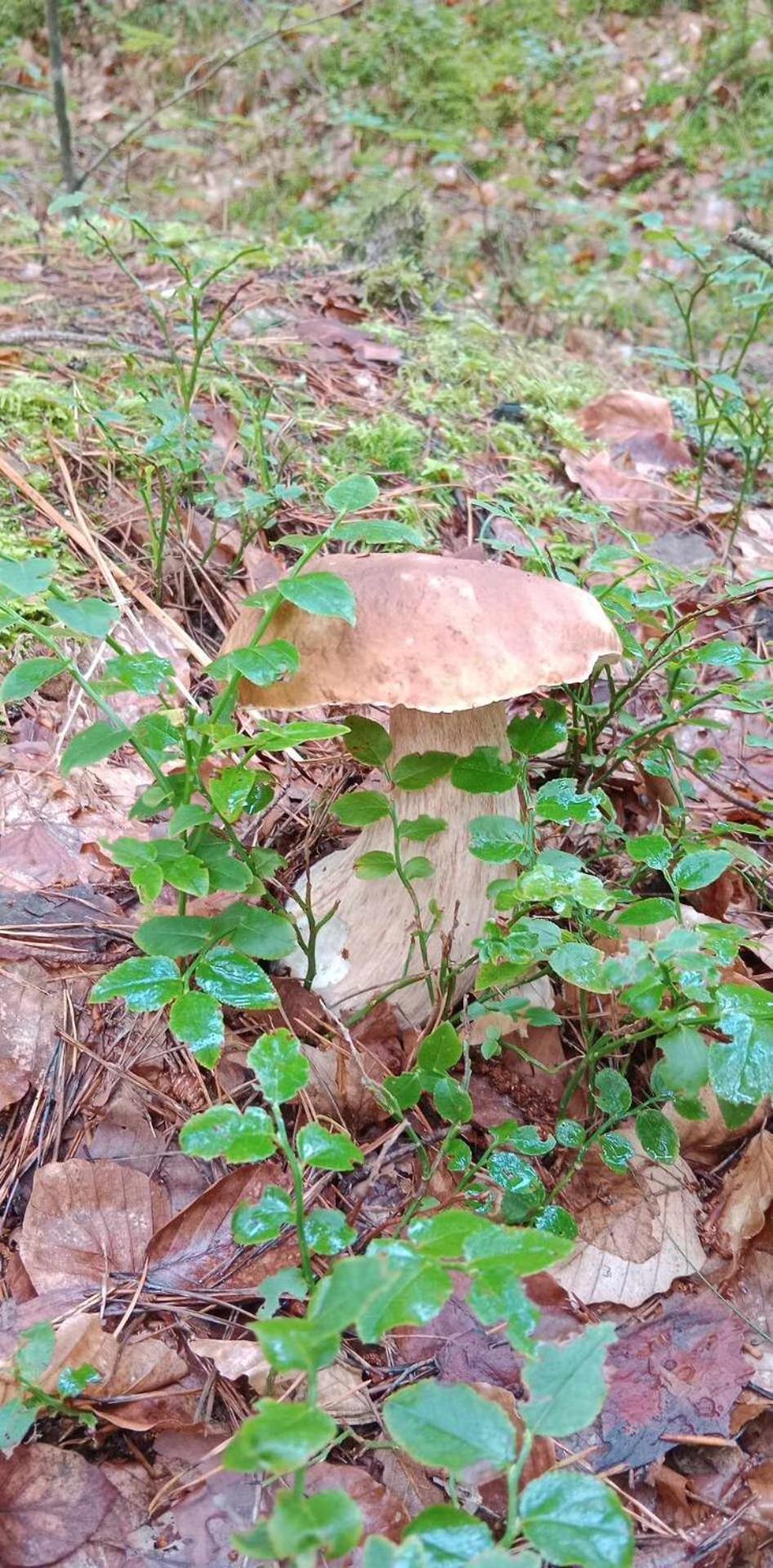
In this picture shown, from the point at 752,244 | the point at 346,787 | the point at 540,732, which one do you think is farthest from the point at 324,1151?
the point at 752,244

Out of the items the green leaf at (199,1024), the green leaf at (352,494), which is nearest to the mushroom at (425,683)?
the green leaf at (352,494)

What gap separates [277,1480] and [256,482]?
234cm

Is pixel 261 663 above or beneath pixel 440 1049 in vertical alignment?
above

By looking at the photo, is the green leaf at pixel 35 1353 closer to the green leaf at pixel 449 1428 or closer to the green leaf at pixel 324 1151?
the green leaf at pixel 324 1151

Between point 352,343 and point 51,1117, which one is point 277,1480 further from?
point 352,343

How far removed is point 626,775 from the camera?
229cm

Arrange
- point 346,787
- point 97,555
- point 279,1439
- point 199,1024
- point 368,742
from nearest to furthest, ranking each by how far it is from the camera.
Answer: point 279,1439 → point 199,1024 → point 368,742 → point 346,787 → point 97,555

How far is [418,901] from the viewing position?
1.72 meters

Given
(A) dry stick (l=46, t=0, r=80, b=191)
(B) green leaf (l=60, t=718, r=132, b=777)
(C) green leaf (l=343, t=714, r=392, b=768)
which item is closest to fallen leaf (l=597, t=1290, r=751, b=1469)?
(C) green leaf (l=343, t=714, r=392, b=768)

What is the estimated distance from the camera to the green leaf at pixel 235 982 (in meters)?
1.27

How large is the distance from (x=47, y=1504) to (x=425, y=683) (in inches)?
42.2

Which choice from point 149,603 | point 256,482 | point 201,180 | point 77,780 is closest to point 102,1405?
point 77,780

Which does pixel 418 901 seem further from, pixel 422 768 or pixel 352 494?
pixel 352 494

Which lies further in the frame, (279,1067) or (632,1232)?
(632,1232)
